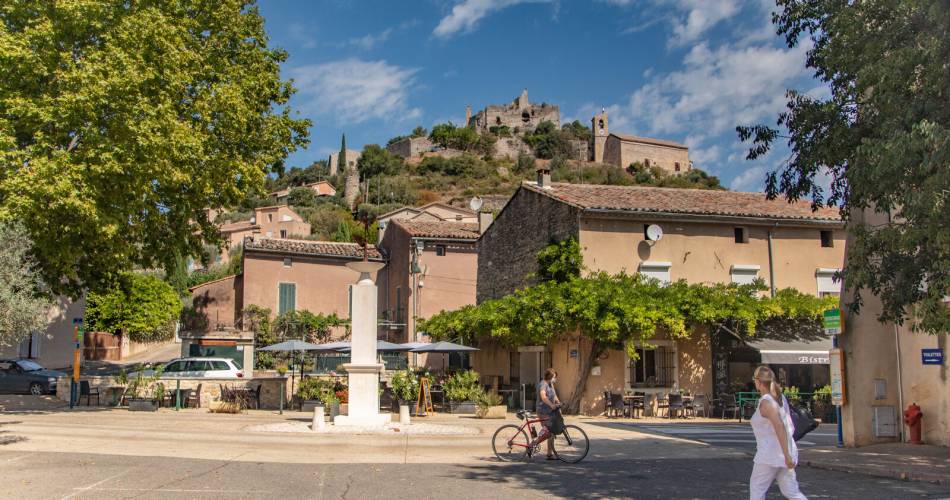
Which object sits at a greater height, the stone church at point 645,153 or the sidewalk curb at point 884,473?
the stone church at point 645,153

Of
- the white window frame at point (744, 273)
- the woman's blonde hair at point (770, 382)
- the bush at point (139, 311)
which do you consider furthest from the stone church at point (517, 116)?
the woman's blonde hair at point (770, 382)

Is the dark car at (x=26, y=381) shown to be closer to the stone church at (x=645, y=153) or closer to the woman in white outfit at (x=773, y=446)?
the woman in white outfit at (x=773, y=446)

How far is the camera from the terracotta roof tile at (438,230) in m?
37.8

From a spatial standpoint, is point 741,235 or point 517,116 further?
point 517,116

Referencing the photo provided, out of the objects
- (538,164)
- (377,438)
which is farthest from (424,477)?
(538,164)

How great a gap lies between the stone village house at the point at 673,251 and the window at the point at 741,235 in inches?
1.3

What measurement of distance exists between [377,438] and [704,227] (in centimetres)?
1445

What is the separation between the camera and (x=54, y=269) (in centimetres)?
2205

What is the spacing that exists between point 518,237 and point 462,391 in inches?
303

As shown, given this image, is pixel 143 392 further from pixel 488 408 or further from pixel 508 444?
pixel 508 444

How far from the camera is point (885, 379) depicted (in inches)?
601

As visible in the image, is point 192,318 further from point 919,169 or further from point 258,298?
point 919,169

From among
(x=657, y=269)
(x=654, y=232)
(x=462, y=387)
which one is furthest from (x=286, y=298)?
(x=654, y=232)

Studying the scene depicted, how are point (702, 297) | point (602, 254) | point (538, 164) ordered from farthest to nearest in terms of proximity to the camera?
point (538, 164) < point (602, 254) < point (702, 297)
